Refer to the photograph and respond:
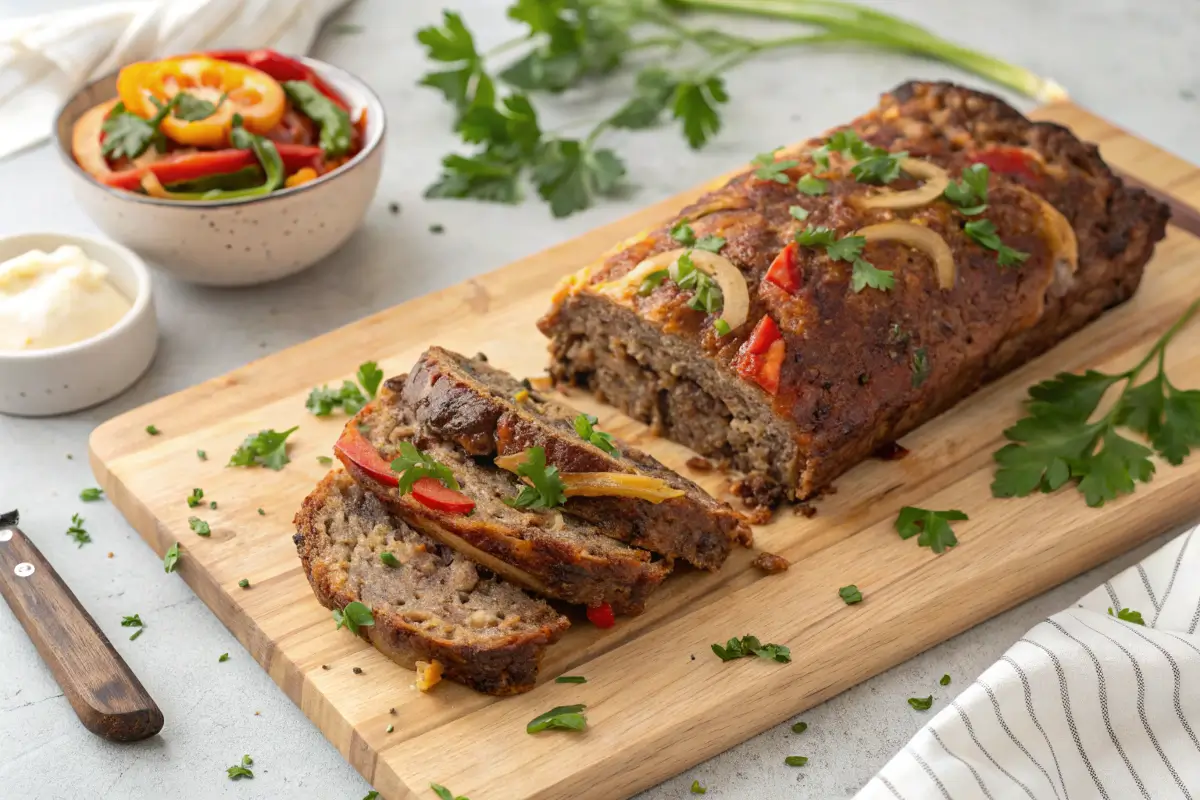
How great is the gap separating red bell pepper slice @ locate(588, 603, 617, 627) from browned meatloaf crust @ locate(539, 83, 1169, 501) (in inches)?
39.6

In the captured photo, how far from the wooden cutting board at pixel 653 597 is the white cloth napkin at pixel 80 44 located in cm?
250

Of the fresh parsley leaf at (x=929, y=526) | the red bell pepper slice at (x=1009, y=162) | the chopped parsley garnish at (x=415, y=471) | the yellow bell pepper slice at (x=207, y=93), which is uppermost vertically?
the red bell pepper slice at (x=1009, y=162)

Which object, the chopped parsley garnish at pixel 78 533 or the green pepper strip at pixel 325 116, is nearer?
the chopped parsley garnish at pixel 78 533

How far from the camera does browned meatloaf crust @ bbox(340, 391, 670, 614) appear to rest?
16.6 feet

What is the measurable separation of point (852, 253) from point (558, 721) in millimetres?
2405

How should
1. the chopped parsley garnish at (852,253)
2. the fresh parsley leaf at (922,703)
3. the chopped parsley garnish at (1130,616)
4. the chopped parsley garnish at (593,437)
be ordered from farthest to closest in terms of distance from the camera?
the chopped parsley garnish at (852,253) → the chopped parsley garnish at (593,437) → the chopped parsley garnish at (1130,616) → the fresh parsley leaf at (922,703)

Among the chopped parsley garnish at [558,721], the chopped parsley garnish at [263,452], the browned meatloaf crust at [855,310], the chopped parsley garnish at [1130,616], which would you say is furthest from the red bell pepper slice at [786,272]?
the chopped parsley garnish at [263,452]

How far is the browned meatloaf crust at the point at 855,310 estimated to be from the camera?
5.86m

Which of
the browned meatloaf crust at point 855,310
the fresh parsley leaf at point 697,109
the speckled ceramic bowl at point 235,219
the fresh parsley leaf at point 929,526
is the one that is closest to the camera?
the fresh parsley leaf at point 929,526

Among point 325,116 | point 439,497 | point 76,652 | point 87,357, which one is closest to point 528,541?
point 439,497

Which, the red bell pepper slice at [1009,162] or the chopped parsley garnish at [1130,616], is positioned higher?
the red bell pepper slice at [1009,162]

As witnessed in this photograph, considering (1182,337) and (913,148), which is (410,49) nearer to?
(913,148)

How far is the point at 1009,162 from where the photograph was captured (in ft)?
22.0

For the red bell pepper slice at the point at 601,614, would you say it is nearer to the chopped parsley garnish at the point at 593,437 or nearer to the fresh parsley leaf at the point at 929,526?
the chopped parsley garnish at the point at 593,437
